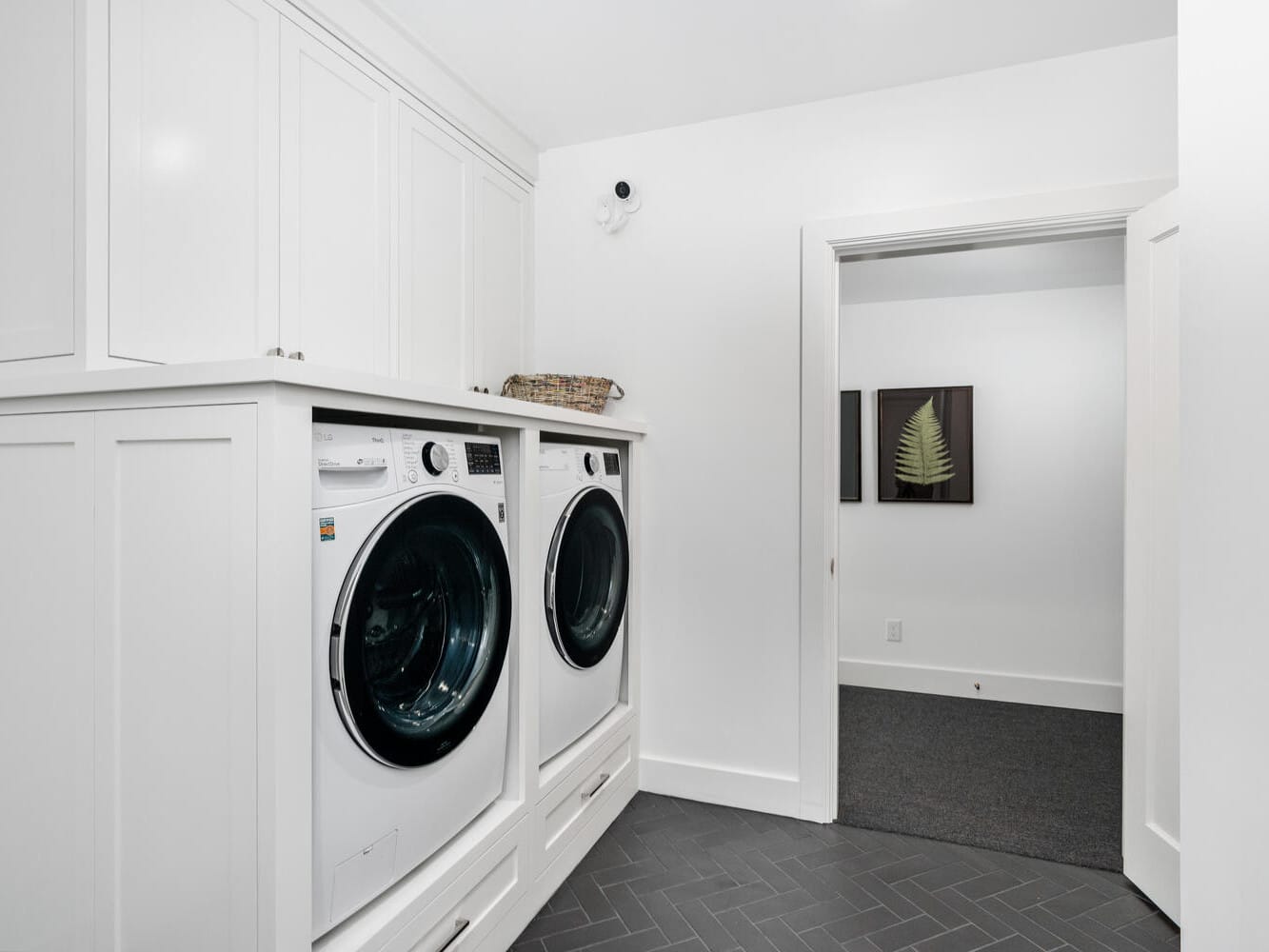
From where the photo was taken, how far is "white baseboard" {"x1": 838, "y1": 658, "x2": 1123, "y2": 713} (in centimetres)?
371

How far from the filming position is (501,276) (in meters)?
2.69

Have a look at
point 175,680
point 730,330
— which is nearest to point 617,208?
point 730,330

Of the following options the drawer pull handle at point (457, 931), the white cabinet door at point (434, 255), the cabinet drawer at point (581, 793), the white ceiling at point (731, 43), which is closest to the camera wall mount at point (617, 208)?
the white ceiling at point (731, 43)

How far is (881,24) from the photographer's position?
209cm

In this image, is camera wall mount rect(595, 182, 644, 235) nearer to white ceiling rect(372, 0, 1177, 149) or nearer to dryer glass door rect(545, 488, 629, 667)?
white ceiling rect(372, 0, 1177, 149)

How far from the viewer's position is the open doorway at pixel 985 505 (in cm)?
356

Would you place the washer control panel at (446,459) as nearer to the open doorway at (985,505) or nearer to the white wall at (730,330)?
the white wall at (730,330)

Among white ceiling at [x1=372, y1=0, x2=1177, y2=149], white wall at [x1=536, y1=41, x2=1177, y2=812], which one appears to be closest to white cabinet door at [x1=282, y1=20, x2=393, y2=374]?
white ceiling at [x1=372, y1=0, x2=1177, y2=149]

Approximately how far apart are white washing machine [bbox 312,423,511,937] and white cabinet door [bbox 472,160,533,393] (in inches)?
36.7

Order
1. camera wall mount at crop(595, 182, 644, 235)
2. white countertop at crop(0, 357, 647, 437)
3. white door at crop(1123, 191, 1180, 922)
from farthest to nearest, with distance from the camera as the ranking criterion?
camera wall mount at crop(595, 182, 644, 235) < white door at crop(1123, 191, 1180, 922) < white countertop at crop(0, 357, 647, 437)

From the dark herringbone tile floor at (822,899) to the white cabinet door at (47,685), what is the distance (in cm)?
103

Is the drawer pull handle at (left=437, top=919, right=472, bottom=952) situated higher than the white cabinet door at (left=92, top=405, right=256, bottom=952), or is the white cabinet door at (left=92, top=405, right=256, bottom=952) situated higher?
the white cabinet door at (left=92, top=405, right=256, bottom=952)

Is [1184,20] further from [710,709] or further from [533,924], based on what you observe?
[710,709]

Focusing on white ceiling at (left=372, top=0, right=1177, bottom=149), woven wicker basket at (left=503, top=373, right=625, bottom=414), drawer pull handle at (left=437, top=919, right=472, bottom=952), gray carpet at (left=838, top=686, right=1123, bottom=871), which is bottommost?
gray carpet at (left=838, top=686, right=1123, bottom=871)
